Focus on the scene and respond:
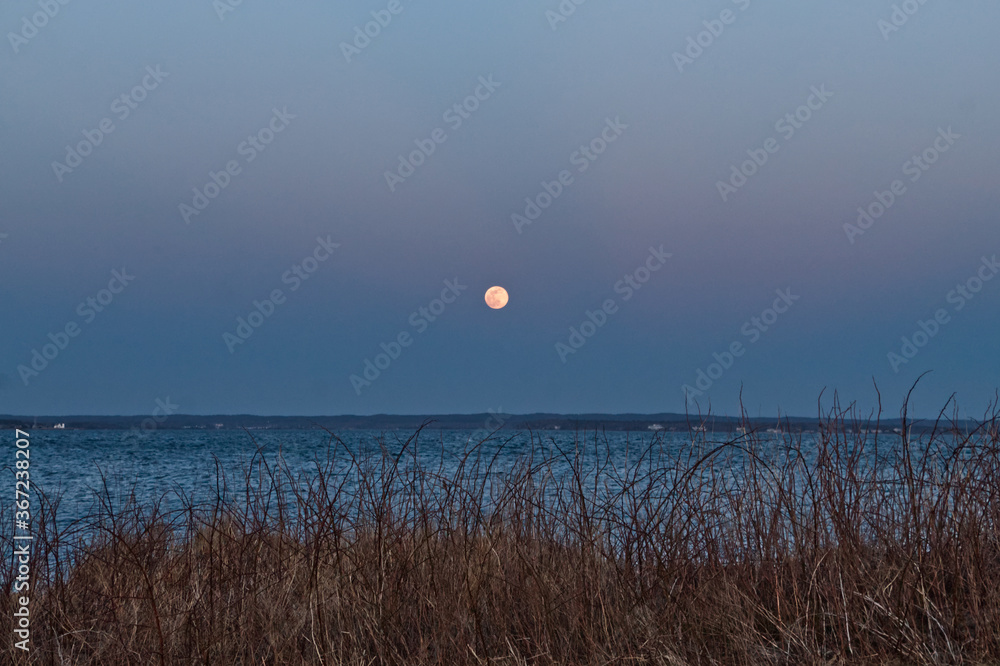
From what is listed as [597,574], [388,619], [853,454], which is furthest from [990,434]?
[388,619]

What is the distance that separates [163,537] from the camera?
5.32 m

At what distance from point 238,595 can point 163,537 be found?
124 cm

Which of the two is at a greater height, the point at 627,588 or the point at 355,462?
the point at 355,462

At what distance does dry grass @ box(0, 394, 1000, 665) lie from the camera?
3.85 meters

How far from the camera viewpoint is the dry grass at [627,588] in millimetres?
3854

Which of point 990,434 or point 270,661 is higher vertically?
point 990,434

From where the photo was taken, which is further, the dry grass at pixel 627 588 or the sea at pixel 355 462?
the sea at pixel 355 462

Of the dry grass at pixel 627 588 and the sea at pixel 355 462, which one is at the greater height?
the sea at pixel 355 462

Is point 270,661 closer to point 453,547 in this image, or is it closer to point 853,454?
point 453,547

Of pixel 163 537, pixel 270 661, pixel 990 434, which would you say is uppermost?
pixel 990 434

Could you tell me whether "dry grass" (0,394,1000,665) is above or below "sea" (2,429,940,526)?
below

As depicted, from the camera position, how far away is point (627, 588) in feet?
14.5

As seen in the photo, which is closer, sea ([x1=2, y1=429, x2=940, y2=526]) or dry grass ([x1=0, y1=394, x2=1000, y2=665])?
dry grass ([x1=0, y1=394, x2=1000, y2=665])

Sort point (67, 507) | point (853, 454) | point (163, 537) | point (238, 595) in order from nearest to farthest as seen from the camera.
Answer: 1. point (238, 595)
2. point (853, 454)
3. point (163, 537)
4. point (67, 507)
